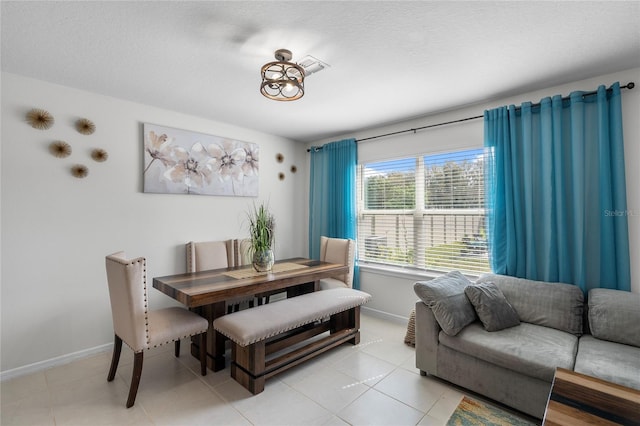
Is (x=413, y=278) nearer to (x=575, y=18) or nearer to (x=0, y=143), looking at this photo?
(x=575, y=18)

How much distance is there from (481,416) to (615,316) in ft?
3.95

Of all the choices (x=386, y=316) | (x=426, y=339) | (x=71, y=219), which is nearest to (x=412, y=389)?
(x=426, y=339)

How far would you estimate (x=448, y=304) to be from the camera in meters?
2.29

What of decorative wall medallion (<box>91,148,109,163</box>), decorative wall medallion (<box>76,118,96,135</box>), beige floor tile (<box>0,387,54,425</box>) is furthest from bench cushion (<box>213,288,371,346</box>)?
decorative wall medallion (<box>76,118,96,135</box>)

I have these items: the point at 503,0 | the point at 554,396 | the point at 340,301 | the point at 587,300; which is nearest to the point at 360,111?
the point at 503,0

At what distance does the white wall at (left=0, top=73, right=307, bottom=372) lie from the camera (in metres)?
2.45

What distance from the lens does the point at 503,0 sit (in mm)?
1597

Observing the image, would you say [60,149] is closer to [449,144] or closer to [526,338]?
[449,144]

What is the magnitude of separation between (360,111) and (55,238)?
3.24m

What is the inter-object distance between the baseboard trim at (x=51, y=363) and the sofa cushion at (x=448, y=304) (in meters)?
3.06

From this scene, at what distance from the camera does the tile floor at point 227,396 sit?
1930mm

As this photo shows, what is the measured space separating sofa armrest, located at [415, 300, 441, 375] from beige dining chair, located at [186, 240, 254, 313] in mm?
1786

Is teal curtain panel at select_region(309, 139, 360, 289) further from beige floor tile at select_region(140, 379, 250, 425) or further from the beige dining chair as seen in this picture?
beige floor tile at select_region(140, 379, 250, 425)

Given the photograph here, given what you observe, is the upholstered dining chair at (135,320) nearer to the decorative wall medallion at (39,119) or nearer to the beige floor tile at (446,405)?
the decorative wall medallion at (39,119)
